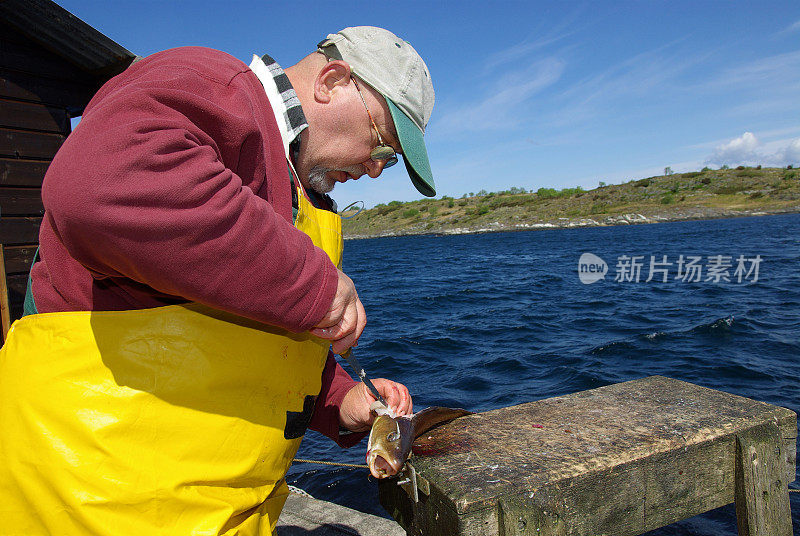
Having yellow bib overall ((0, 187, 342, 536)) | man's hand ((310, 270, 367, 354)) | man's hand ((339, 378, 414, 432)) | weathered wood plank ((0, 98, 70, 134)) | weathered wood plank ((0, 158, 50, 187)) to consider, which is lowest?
man's hand ((339, 378, 414, 432))

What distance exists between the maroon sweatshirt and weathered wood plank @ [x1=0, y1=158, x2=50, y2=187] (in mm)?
4703

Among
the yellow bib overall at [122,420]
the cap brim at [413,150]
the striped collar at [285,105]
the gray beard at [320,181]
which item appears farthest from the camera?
the gray beard at [320,181]

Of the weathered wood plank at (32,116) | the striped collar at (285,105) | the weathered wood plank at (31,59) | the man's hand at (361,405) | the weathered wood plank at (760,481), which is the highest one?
the weathered wood plank at (31,59)

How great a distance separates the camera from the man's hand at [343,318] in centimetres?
116

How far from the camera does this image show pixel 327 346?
1701mm

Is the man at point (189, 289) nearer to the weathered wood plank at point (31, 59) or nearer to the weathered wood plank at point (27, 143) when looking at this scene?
the weathered wood plank at point (27, 143)

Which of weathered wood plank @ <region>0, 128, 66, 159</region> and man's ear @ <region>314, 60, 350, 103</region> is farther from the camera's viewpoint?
weathered wood plank @ <region>0, 128, 66, 159</region>

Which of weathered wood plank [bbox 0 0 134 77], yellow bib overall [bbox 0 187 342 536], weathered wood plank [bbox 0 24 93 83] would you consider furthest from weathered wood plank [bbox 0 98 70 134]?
yellow bib overall [bbox 0 187 342 536]

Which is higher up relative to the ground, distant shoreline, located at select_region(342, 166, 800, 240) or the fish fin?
distant shoreline, located at select_region(342, 166, 800, 240)

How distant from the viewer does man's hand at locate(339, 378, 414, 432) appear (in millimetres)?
2020

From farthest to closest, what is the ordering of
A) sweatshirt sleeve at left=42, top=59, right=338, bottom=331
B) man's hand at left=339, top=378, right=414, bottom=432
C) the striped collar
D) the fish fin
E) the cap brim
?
the fish fin, man's hand at left=339, top=378, right=414, bottom=432, the cap brim, the striped collar, sweatshirt sleeve at left=42, top=59, right=338, bottom=331

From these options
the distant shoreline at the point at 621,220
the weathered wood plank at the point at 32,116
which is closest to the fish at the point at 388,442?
the weathered wood plank at the point at 32,116

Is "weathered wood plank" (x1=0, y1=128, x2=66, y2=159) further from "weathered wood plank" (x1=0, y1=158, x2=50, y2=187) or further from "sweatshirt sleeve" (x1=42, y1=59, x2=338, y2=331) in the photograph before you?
"sweatshirt sleeve" (x1=42, y1=59, x2=338, y2=331)

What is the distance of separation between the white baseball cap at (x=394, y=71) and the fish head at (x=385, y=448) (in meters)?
0.92
